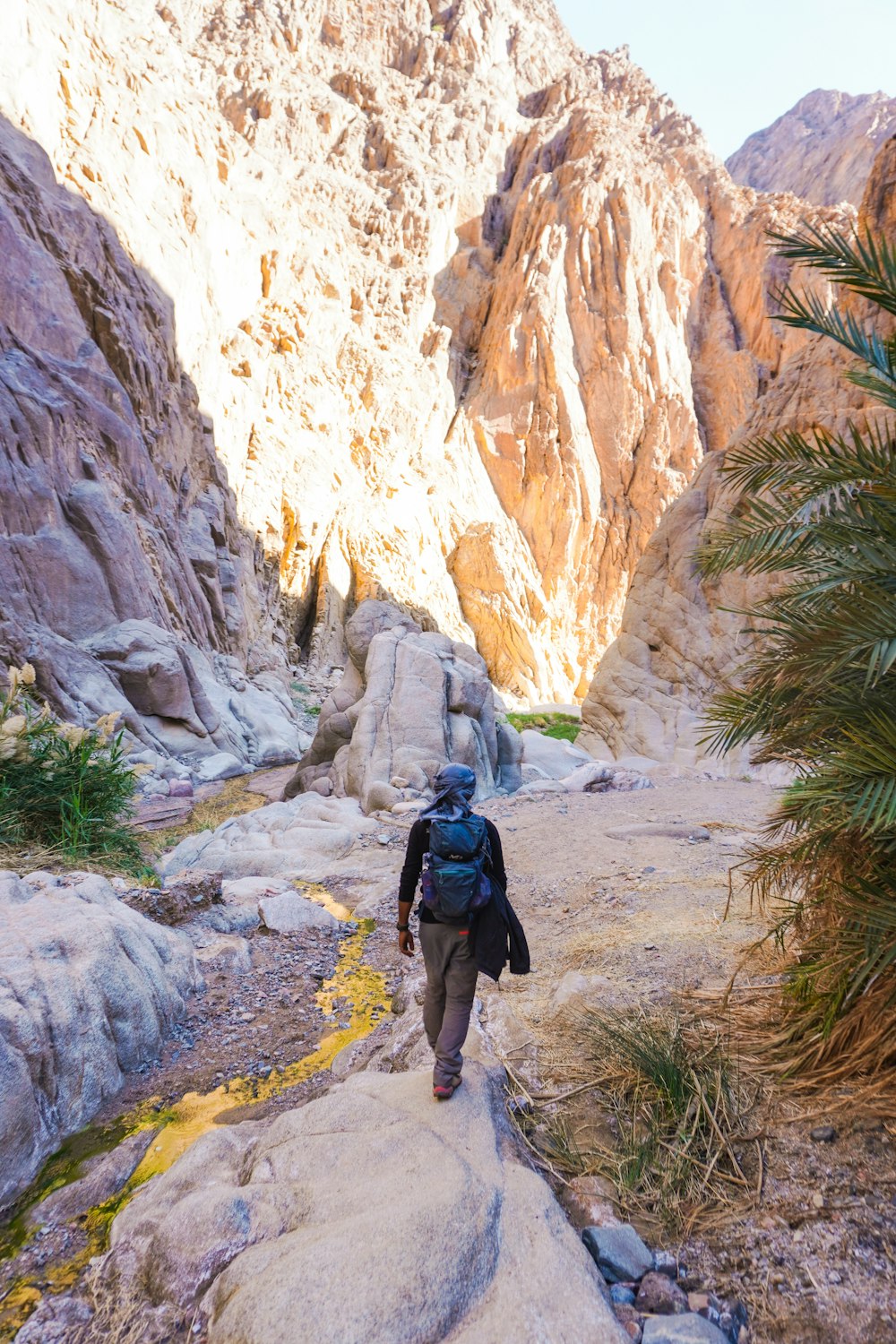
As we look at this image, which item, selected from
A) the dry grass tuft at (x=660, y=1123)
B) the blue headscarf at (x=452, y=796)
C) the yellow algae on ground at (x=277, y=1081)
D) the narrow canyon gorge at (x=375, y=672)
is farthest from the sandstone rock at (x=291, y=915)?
the blue headscarf at (x=452, y=796)

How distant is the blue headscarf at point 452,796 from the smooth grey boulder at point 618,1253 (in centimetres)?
180

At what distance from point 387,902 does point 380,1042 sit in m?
3.25

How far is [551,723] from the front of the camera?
102ft

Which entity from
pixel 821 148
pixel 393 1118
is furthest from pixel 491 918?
pixel 821 148

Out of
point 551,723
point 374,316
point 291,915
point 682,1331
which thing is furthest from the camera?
point 374,316

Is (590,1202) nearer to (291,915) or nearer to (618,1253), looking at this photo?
(618,1253)

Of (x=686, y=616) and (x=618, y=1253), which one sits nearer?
(x=618, y=1253)

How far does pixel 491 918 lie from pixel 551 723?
27904mm

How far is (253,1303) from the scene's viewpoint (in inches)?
86.9

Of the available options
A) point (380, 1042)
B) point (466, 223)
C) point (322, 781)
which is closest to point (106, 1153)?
point (380, 1042)

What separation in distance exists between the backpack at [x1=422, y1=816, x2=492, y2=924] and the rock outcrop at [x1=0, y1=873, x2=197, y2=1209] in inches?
86.3

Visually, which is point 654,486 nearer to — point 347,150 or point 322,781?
point 347,150

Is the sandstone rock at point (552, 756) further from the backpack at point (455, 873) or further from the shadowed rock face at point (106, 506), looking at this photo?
the backpack at point (455, 873)

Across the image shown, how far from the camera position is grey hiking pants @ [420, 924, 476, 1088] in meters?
3.38
